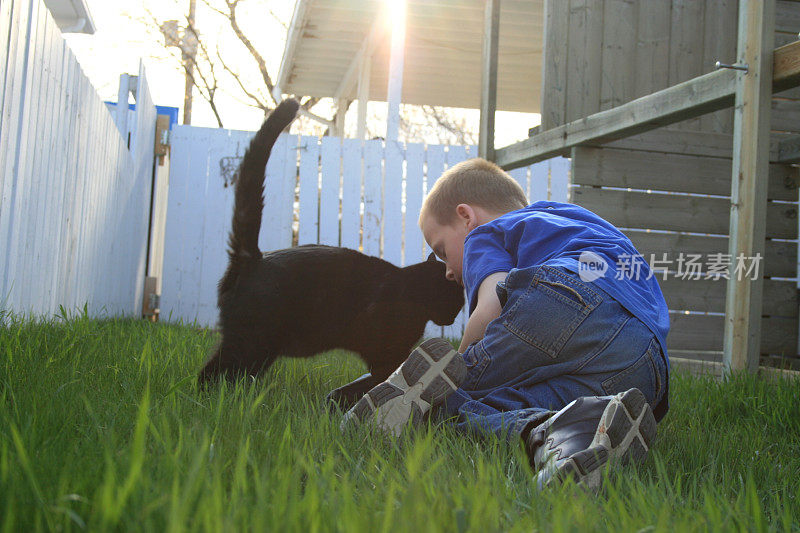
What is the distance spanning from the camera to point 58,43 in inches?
142

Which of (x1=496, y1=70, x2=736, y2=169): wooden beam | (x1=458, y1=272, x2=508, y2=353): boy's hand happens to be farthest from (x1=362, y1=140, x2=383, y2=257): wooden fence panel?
(x1=458, y1=272, x2=508, y2=353): boy's hand

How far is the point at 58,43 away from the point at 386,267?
221 cm

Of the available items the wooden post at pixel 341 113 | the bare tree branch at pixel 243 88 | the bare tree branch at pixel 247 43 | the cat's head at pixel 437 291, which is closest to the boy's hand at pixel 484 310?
the cat's head at pixel 437 291

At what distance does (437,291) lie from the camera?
10.8 ft

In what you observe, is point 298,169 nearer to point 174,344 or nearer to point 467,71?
point 174,344

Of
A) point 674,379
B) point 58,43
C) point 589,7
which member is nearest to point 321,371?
point 674,379

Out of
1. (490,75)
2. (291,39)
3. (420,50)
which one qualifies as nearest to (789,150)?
(490,75)

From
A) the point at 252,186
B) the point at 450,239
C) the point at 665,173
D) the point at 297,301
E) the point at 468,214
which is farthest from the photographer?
the point at 665,173

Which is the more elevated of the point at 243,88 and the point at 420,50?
the point at 243,88

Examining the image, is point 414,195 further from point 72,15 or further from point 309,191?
point 72,15

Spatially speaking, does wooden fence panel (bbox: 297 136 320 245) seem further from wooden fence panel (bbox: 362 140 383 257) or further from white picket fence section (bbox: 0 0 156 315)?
white picket fence section (bbox: 0 0 156 315)

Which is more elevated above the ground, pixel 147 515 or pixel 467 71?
pixel 467 71

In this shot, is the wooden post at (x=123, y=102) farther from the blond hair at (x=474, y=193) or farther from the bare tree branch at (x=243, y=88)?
the bare tree branch at (x=243, y=88)

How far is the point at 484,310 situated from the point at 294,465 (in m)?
1.11
